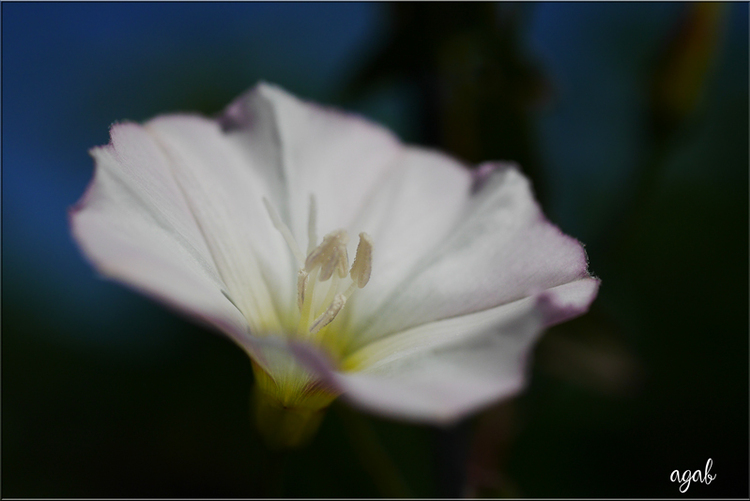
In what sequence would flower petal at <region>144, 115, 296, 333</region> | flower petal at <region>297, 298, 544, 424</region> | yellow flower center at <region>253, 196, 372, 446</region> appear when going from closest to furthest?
flower petal at <region>297, 298, 544, 424</region>, yellow flower center at <region>253, 196, 372, 446</region>, flower petal at <region>144, 115, 296, 333</region>

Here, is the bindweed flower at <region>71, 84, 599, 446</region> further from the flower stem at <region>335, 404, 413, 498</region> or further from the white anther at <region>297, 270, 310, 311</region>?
the flower stem at <region>335, 404, 413, 498</region>

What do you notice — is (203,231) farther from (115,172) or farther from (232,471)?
(232,471)

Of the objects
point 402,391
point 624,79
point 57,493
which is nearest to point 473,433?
point 402,391

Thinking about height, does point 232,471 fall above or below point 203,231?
below

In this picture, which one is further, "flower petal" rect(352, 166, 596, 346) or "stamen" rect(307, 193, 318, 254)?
"stamen" rect(307, 193, 318, 254)
